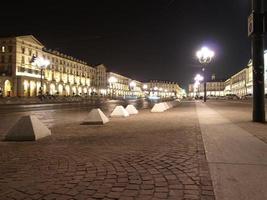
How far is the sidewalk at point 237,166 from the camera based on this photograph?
462 centimetres

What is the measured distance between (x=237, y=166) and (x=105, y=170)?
2477 mm

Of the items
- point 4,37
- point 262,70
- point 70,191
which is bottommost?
point 70,191

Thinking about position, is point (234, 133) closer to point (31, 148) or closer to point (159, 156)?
point (159, 156)

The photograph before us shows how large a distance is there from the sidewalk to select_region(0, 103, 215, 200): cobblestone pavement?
0.20 meters

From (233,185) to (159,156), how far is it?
2524 millimetres

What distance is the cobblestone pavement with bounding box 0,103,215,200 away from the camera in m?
4.68

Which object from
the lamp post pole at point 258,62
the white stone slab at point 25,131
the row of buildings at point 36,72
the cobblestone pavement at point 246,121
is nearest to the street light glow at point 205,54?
the cobblestone pavement at point 246,121

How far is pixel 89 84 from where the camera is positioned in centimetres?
15900

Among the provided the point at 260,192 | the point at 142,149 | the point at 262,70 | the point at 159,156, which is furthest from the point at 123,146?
the point at 262,70

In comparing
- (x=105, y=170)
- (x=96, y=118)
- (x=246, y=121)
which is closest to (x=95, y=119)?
(x=96, y=118)

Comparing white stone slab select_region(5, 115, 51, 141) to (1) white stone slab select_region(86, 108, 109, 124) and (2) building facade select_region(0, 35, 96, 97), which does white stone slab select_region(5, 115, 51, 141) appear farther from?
(2) building facade select_region(0, 35, 96, 97)

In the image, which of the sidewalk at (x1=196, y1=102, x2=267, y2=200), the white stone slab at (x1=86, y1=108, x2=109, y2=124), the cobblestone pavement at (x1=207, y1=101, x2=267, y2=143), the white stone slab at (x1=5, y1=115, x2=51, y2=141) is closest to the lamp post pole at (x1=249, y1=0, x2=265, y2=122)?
the cobblestone pavement at (x1=207, y1=101, x2=267, y2=143)

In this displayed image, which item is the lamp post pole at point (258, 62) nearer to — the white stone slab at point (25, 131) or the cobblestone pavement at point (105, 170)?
the cobblestone pavement at point (105, 170)

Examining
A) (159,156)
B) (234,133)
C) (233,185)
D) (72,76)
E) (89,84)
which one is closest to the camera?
(233,185)
